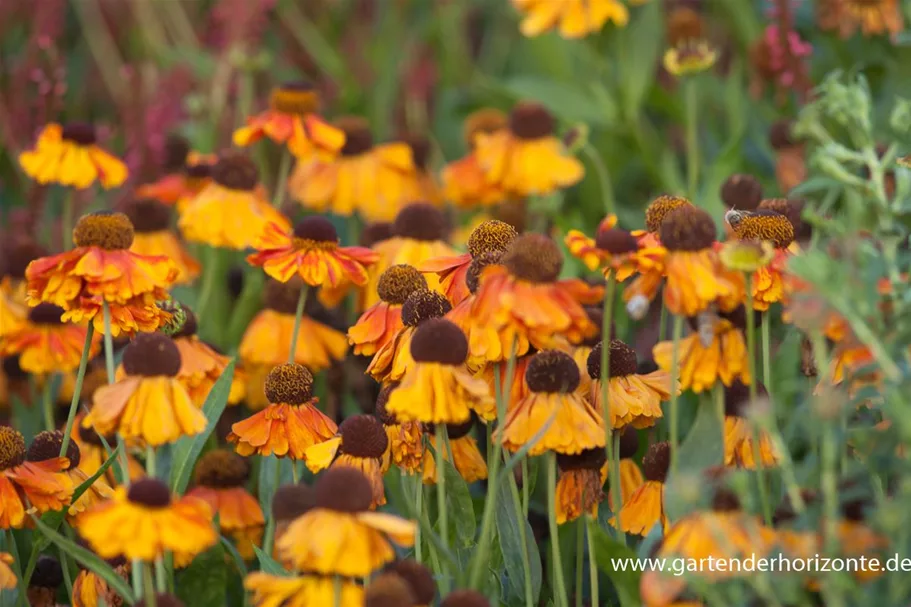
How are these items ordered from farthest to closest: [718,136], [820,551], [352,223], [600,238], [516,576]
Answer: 1. [718,136]
2. [352,223]
3. [516,576]
4. [600,238]
5. [820,551]

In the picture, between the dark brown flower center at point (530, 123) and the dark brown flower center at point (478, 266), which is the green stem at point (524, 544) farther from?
the dark brown flower center at point (530, 123)

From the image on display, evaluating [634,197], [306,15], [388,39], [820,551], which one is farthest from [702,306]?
[306,15]

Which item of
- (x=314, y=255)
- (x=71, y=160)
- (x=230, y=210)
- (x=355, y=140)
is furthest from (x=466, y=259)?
(x=355, y=140)

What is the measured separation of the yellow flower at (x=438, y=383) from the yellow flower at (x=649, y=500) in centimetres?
24

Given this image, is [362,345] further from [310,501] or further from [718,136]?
[718,136]

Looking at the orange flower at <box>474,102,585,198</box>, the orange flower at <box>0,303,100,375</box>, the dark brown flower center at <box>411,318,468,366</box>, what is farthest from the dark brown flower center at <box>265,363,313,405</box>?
the orange flower at <box>474,102,585,198</box>

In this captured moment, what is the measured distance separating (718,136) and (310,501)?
6.41 ft

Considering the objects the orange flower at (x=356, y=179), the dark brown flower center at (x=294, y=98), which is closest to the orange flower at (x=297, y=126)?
the dark brown flower center at (x=294, y=98)

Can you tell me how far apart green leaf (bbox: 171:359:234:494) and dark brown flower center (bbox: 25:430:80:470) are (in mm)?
114

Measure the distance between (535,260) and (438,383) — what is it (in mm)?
146

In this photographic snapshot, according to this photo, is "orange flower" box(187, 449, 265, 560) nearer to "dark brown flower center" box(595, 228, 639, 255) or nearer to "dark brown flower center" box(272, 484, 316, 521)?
"dark brown flower center" box(272, 484, 316, 521)

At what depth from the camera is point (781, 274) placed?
1.30m

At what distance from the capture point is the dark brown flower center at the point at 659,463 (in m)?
1.35

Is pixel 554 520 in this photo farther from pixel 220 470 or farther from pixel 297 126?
pixel 297 126
